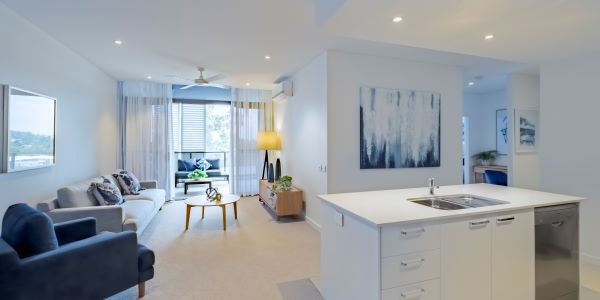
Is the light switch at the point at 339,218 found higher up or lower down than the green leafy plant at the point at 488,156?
lower down

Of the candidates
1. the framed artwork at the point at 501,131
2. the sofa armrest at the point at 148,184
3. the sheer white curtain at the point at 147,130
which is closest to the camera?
the sofa armrest at the point at 148,184

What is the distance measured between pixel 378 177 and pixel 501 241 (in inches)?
84.5

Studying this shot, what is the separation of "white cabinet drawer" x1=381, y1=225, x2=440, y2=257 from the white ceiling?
1.48 m

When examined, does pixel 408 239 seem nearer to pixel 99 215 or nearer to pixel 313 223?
pixel 313 223

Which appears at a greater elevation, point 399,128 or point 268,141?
point 399,128

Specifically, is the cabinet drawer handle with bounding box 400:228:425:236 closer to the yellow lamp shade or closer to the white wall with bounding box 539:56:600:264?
the white wall with bounding box 539:56:600:264

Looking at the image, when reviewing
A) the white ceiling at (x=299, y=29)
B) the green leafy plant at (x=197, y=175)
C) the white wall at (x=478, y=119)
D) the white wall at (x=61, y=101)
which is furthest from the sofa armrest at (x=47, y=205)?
the white wall at (x=478, y=119)

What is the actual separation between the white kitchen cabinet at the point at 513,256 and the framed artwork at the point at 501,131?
5.33 meters

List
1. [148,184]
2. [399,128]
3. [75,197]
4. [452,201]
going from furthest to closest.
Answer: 1. [148,184]
2. [399,128]
3. [75,197]
4. [452,201]

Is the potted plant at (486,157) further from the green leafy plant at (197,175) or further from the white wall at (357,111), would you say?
the green leafy plant at (197,175)

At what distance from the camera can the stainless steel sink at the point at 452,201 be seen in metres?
2.22

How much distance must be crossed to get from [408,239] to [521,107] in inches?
187

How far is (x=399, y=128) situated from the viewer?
4094 millimetres

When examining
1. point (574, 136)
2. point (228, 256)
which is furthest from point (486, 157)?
point (228, 256)
